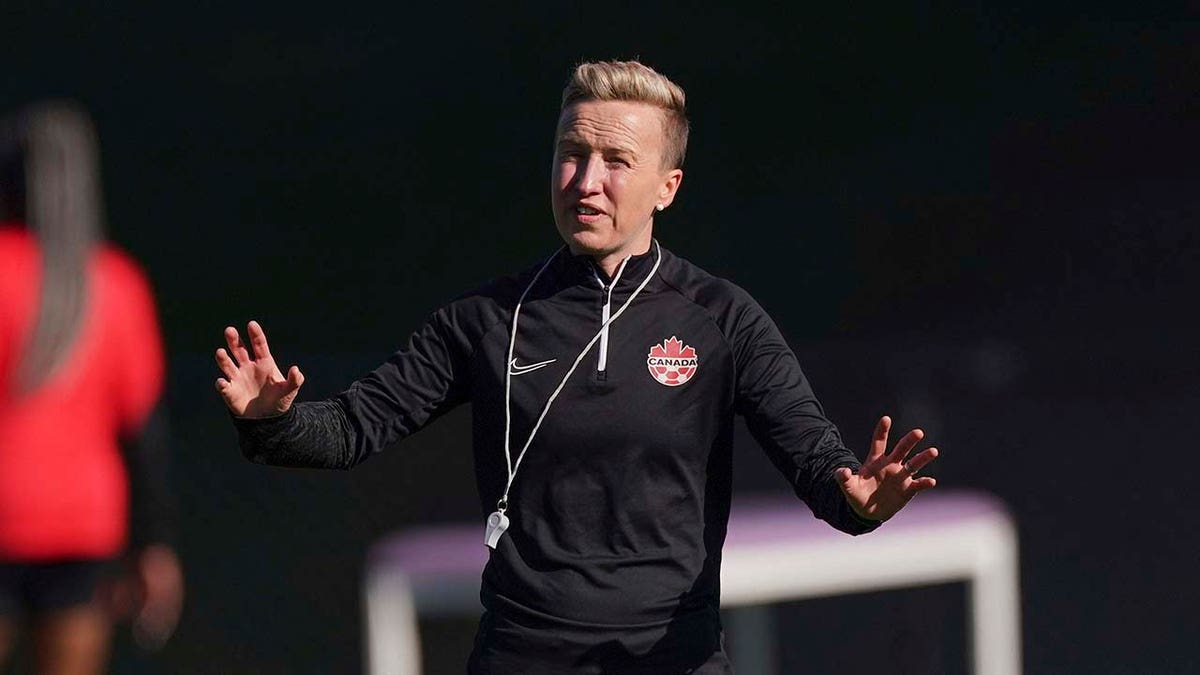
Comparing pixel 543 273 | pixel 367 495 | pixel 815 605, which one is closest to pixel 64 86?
pixel 367 495

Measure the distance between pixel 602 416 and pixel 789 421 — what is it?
0.90ft

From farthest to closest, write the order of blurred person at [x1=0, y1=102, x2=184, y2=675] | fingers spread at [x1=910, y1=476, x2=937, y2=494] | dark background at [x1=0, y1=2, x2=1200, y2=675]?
dark background at [x1=0, y1=2, x2=1200, y2=675] < blurred person at [x1=0, y1=102, x2=184, y2=675] < fingers spread at [x1=910, y1=476, x2=937, y2=494]

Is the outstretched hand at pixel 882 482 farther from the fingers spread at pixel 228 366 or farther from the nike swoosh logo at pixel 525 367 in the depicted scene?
the fingers spread at pixel 228 366

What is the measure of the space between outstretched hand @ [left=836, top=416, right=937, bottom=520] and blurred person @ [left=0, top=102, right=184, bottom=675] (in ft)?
8.91

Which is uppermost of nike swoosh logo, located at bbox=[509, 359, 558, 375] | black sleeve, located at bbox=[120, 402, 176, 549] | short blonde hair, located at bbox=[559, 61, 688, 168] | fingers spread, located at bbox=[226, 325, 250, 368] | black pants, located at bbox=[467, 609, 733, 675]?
short blonde hair, located at bbox=[559, 61, 688, 168]

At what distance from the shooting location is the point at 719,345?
2.61 meters

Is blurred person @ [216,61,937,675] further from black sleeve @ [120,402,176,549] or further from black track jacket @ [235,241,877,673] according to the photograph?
black sleeve @ [120,402,176,549]

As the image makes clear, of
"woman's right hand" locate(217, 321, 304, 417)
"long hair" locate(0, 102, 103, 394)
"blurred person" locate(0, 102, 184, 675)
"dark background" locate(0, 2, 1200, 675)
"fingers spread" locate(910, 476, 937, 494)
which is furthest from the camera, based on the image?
"dark background" locate(0, 2, 1200, 675)

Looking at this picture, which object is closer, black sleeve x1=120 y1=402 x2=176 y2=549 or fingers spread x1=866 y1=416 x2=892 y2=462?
fingers spread x1=866 y1=416 x2=892 y2=462

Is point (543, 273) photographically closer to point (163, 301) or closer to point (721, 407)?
point (721, 407)

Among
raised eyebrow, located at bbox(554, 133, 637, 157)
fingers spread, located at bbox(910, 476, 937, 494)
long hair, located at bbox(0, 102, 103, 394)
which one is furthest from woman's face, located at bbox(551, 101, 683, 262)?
long hair, located at bbox(0, 102, 103, 394)

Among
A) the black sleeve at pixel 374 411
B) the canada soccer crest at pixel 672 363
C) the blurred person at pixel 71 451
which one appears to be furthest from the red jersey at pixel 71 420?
the canada soccer crest at pixel 672 363

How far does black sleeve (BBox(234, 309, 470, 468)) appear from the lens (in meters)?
2.50

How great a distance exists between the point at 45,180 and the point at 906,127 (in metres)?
4.82
